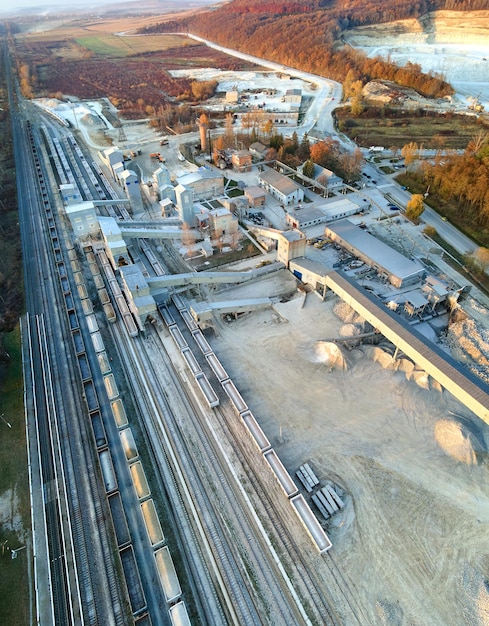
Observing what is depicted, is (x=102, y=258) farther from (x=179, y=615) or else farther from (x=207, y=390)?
(x=179, y=615)

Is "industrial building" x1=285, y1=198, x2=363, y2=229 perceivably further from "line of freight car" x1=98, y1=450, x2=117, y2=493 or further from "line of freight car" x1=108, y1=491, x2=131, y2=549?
"line of freight car" x1=108, y1=491, x2=131, y2=549

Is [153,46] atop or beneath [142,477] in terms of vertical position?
atop

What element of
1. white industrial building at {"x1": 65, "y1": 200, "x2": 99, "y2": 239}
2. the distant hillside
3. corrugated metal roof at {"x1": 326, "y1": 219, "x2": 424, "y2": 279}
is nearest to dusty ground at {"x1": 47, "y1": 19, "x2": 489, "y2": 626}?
corrugated metal roof at {"x1": 326, "y1": 219, "x2": 424, "y2": 279}

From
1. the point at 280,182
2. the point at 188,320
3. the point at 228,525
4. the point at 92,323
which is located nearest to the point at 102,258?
the point at 92,323

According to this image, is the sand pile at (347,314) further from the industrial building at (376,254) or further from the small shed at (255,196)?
the small shed at (255,196)

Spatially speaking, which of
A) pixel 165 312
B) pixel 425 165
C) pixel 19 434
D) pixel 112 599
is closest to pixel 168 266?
pixel 165 312

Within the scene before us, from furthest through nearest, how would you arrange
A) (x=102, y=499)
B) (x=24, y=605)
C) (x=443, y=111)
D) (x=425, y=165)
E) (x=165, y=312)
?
1. (x=443, y=111)
2. (x=425, y=165)
3. (x=165, y=312)
4. (x=102, y=499)
5. (x=24, y=605)

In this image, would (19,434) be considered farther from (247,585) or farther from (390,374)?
(390,374)
